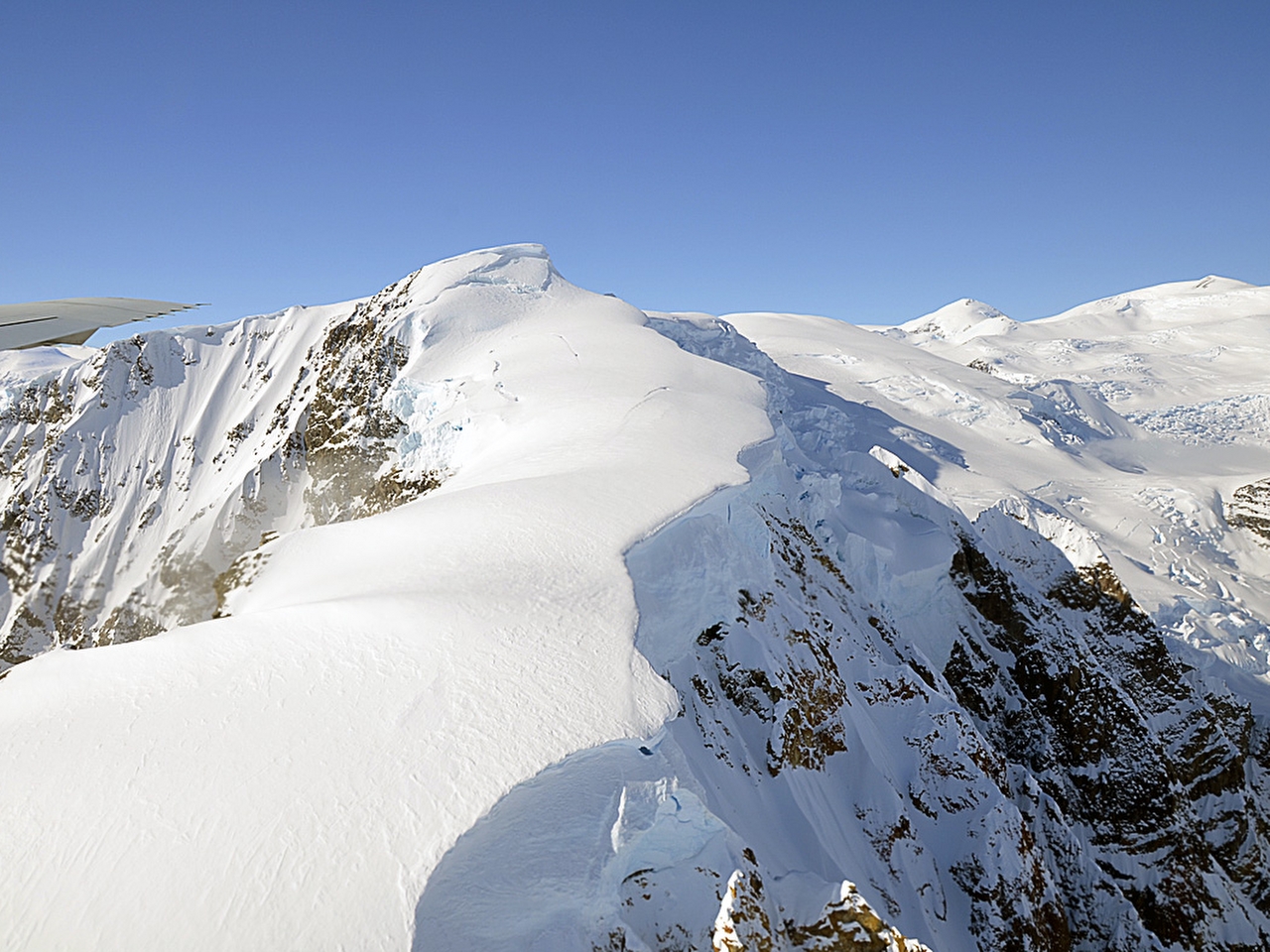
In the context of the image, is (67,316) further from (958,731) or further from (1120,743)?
(1120,743)

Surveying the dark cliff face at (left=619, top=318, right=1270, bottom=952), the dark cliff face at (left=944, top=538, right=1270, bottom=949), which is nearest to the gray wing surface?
the dark cliff face at (left=619, top=318, right=1270, bottom=952)

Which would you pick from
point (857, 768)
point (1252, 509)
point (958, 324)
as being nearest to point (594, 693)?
point (857, 768)

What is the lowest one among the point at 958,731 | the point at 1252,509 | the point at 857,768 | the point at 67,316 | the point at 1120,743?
the point at 1252,509

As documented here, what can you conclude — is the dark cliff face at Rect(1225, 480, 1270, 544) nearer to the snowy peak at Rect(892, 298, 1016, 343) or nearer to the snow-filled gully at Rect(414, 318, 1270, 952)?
the snow-filled gully at Rect(414, 318, 1270, 952)

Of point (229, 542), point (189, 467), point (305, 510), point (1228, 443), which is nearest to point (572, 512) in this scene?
point (305, 510)

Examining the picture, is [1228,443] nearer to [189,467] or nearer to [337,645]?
[337,645]

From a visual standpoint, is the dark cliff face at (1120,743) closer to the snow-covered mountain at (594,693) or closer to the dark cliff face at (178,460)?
the snow-covered mountain at (594,693)

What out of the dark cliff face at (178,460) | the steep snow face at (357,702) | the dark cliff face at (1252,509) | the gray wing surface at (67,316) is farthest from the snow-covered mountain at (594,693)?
the dark cliff face at (1252,509)
